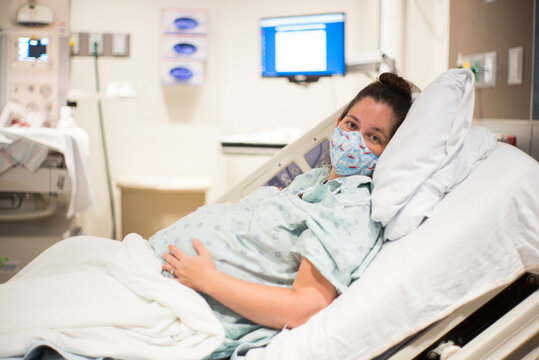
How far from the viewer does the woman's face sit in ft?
3.87

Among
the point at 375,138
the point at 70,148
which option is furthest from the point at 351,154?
the point at 70,148

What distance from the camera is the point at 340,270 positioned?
958mm

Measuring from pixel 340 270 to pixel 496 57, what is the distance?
4.67 feet

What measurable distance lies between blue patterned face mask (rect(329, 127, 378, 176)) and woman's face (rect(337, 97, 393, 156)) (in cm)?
2

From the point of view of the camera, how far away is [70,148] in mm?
2520

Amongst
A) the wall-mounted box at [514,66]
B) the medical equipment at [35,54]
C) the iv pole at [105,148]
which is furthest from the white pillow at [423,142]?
the iv pole at [105,148]

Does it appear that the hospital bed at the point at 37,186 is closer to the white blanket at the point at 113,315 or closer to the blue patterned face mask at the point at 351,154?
the white blanket at the point at 113,315

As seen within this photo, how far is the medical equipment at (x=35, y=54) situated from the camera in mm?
2686

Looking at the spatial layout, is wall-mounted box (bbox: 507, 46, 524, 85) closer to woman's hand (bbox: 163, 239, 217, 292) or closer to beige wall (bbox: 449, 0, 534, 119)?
beige wall (bbox: 449, 0, 534, 119)

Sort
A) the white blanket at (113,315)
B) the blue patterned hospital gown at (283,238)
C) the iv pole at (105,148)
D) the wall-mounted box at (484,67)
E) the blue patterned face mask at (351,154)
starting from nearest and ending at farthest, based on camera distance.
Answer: the white blanket at (113,315) < the blue patterned hospital gown at (283,238) < the blue patterned face mask at (351,154) < the wall-mounted box at (484,67) < the iv pole at (105,148)

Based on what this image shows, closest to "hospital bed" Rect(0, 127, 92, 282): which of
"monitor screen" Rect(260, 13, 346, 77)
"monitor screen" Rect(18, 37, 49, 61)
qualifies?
"monitor screen" Rect(18, 37, 49, 61)

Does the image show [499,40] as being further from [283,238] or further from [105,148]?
[105,148]

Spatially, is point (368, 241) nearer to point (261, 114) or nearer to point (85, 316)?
point (85, 316)

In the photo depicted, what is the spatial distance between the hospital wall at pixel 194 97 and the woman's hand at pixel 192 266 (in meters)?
2.53
